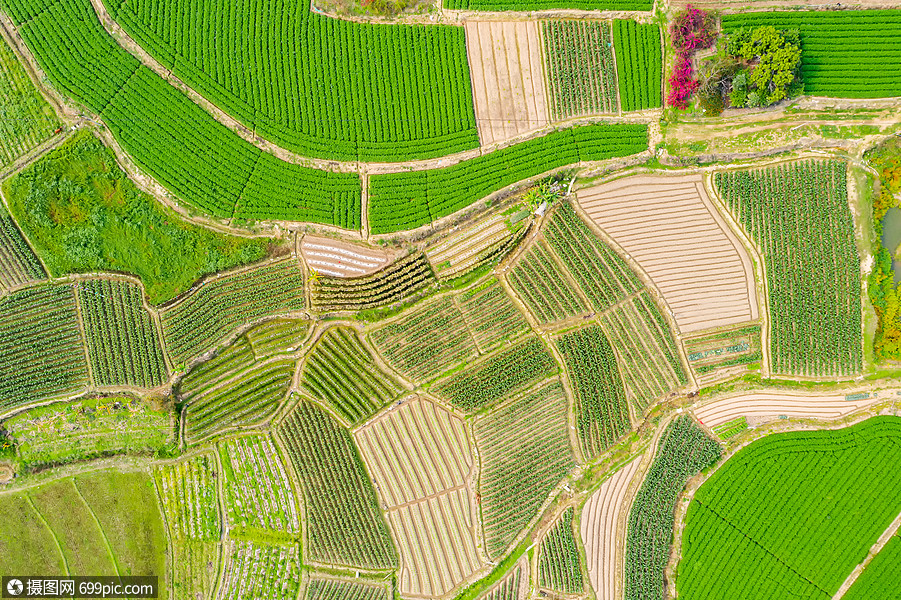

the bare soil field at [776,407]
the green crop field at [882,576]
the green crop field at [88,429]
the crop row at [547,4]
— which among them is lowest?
the green crop field at [882,576]

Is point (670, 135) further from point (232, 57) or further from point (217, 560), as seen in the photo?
point (217, 560)

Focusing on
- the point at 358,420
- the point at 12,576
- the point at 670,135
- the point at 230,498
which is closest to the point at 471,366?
the point at 358,420

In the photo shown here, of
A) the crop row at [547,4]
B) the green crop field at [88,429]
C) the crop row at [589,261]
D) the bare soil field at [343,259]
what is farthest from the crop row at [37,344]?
the crop row at [547,4]

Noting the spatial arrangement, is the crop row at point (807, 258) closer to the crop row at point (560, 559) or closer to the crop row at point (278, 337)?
the crop row at point (560, 559)

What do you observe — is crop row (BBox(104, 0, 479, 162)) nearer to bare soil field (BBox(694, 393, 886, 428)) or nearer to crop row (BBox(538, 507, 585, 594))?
bare soil field (BBox(694, 393, 886, 428))

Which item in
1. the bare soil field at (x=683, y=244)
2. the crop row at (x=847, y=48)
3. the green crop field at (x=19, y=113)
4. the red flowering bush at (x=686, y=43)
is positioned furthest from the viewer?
the bare soil field at (x=683, y=244)

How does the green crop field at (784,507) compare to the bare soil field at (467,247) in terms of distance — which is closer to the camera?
the green crop field at (784,507)

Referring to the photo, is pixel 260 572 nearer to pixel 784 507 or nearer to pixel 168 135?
pixel 168 135

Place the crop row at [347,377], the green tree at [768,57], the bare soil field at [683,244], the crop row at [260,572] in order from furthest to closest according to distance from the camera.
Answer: the bare soil field at [683,244] → the crop row at [260,572] → the crop row at [347,377] → the green tree at [768,57]
